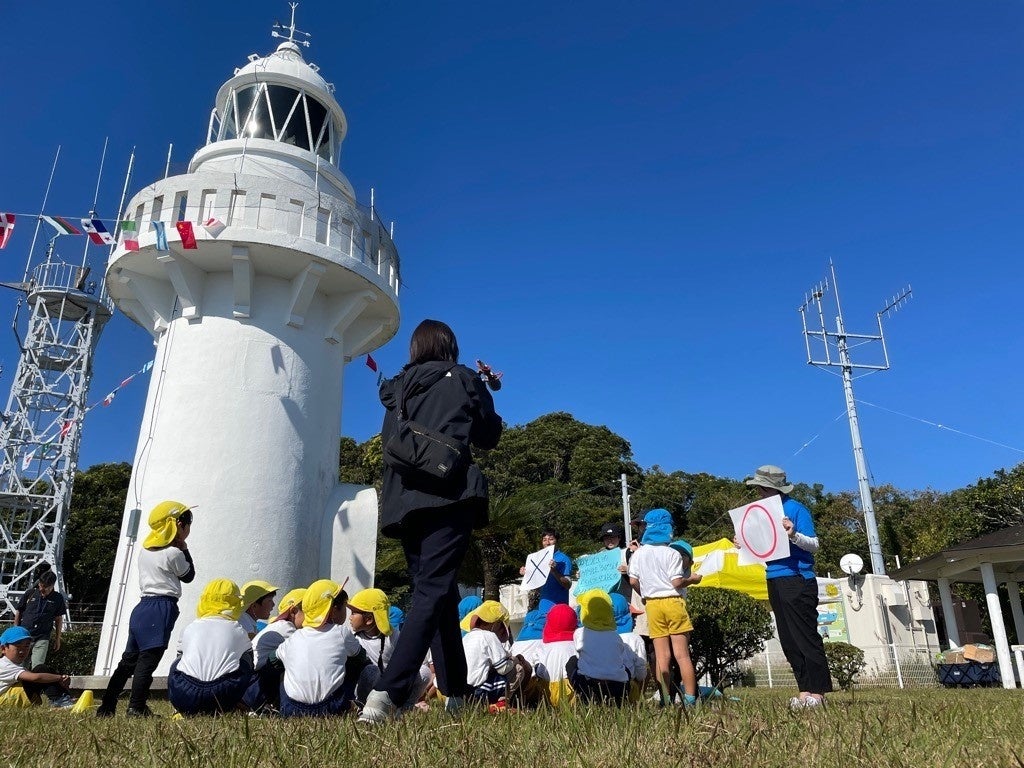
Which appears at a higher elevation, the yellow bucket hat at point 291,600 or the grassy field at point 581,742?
the yellow bucket hat at point 291,600

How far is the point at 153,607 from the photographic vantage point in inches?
190

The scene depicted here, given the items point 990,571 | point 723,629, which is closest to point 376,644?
point 723,629

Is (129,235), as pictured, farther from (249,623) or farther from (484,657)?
(484,657)

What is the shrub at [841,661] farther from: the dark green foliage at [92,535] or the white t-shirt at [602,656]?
Answer: the dark green foliage at [92,535]

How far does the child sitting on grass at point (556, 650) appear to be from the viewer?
537cm

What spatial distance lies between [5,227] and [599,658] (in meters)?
11.6

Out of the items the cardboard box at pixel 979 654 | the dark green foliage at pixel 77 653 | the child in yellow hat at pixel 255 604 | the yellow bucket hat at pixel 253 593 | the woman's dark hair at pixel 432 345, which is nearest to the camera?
the woman's dark hair at pixel 432 345

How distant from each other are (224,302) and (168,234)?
1164 millimetres

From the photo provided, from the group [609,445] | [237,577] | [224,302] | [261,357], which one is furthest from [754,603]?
[609,445]

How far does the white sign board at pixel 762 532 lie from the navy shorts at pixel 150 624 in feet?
13.0

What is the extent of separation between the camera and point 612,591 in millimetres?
7184

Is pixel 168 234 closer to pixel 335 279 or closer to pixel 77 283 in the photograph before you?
pixel 335 279

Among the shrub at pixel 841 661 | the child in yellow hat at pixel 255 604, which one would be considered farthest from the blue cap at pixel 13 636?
the shrub at pixel 841 661

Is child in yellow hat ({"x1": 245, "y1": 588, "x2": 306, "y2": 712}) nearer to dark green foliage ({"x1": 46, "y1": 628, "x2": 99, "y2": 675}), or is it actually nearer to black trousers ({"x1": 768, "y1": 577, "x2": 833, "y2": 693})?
black trousers ({"x1": 768, "y1": 577, "x2": 833, "y2": 693})
